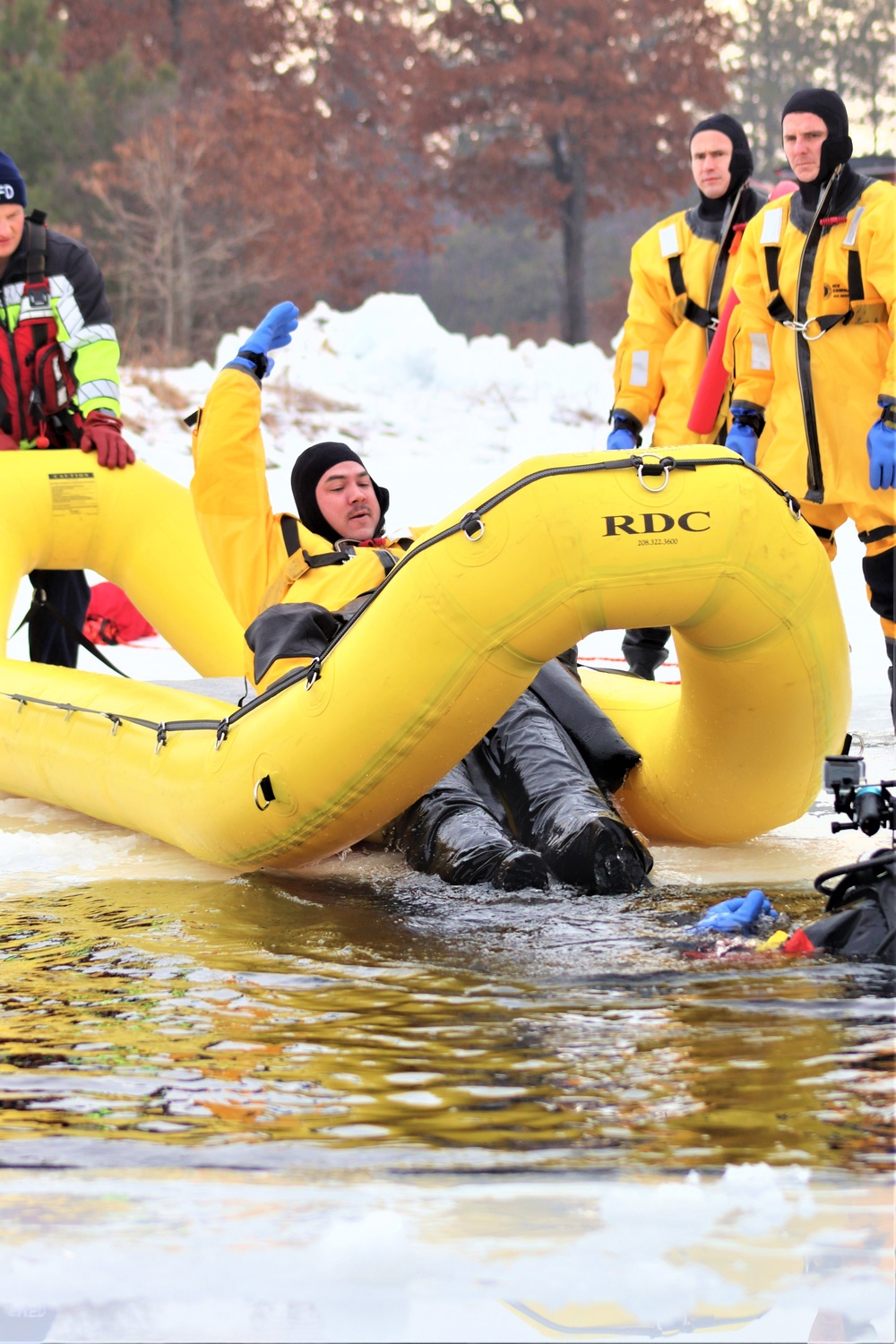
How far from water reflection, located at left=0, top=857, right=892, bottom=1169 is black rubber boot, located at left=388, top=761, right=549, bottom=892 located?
4cm

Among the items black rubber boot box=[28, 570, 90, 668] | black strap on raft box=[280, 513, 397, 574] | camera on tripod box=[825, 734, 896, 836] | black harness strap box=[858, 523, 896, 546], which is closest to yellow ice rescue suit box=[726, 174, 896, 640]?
black harness strap box=[858, 523, 896, 546]

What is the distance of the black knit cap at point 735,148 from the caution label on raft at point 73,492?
1.98 metres

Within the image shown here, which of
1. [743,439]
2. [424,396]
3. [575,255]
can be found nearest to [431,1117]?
[743,439]

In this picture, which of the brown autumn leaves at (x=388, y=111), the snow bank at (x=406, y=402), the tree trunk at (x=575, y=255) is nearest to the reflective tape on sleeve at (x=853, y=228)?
the snow bank at (x=406, y=402)

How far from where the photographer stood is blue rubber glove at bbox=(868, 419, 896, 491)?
373 cm

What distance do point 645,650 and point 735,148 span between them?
4.77 ft

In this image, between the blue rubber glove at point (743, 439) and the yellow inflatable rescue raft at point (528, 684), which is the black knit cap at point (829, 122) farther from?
the yellow inflatable rescue raft at point (528, 684)

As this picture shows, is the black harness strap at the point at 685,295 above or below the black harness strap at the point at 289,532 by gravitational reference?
above

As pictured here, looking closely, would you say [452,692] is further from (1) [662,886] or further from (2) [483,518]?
(1) [662,886]

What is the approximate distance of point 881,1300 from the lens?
136 centimetres

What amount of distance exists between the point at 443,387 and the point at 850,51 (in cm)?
1164

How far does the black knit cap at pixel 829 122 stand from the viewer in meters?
3.87

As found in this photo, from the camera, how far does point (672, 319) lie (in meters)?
4.86

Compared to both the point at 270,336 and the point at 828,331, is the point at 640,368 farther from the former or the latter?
the point at 270,336
